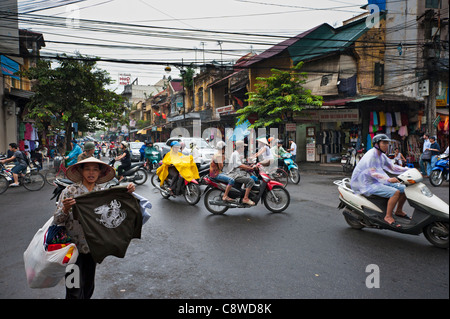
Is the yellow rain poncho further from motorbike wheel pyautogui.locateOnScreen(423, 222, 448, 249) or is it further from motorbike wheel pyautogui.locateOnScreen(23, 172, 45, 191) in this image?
motorbike wheel pyautogui.locateOnScreen(23, 172, 45, 191)

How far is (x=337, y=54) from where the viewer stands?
1764cm

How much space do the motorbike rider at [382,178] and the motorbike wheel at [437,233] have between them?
391 millimetres

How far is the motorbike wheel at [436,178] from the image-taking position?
1020cm

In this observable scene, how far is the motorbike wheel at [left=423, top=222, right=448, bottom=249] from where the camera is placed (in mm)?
4305

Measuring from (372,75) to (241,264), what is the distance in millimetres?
16685

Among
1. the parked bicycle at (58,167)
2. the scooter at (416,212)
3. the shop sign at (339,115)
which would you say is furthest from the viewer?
the shop sign at (339,115)

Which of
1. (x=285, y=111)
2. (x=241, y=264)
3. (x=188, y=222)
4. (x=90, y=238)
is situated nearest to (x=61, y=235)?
(x=90, y=238)

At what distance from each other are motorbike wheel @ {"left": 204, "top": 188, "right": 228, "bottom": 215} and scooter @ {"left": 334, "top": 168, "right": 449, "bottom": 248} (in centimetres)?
292

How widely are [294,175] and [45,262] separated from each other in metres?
10.2

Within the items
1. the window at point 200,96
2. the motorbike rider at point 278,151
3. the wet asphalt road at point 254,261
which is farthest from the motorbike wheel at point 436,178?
the window at point 200,96

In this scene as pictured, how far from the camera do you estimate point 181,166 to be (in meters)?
8.45

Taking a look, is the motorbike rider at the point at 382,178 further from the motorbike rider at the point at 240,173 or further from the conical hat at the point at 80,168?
the conical hat at the point at 80,168

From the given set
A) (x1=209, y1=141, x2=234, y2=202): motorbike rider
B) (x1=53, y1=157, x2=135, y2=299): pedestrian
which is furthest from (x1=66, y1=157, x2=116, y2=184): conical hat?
(x1=209, y1=141, x2=234, y2=202): motorbike rider

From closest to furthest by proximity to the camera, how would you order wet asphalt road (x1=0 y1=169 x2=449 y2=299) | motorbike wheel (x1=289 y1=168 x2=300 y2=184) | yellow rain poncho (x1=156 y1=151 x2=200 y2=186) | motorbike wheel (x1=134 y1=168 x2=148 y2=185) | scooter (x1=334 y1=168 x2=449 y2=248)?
wet asphalt road (x1=0 y1=169 x2=449 y2=299) < scooter (x1=334 y1=168 x2=449 y2=248) < yellow rain poncho (x1=156 y1=151 x2=200 y2=186) < motorbike wheel (x1=289 y1=168 x2=300 y2=184) < motorbike wheel (x1=134 y1=168 x2=148 y2=185)
